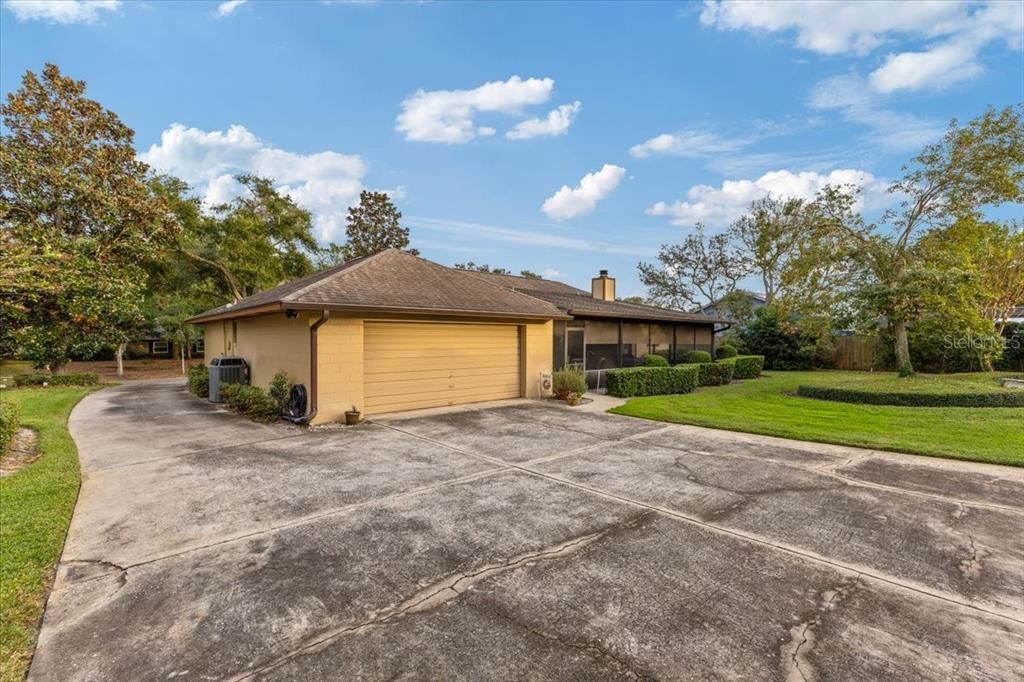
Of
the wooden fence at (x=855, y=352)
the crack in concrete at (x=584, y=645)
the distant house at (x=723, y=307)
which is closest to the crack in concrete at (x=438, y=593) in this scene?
the crack in concrete at (x=584, y=645)

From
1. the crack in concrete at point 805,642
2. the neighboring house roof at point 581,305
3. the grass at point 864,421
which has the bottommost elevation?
the grass at point 864,421

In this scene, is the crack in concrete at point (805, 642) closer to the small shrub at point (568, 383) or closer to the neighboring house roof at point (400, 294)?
the neighboring house roof at point (400, 294)

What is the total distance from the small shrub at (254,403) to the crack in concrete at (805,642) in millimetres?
8641

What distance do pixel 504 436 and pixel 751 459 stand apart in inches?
143

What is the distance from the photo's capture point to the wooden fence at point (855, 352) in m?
19.5

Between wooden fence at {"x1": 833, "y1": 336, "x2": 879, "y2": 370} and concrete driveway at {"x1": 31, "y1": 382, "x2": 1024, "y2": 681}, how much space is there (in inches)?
663

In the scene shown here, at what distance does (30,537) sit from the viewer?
11.3 feet

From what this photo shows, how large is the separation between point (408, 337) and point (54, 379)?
15.6 meters

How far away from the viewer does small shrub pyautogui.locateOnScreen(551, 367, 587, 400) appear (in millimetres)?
10789

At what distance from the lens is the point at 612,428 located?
26.4 feet

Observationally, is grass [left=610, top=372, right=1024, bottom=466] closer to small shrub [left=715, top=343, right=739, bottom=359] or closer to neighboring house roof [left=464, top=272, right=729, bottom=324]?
neighboring house roof [left=464, top=272, right=729, bottom=324]

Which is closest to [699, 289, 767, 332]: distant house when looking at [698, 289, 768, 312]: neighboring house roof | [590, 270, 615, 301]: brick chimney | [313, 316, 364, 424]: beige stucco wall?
[698, 289, 768, 312]: neighboring house roof

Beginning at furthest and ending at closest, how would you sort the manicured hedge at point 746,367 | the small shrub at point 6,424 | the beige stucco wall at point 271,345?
the manicured hedge at point 746,367 < the beige stucco wall at point 271,345 < the small shrub at point 6,424

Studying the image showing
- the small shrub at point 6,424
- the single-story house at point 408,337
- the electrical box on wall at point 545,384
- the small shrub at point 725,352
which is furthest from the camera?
the small shrub at point 725,352
